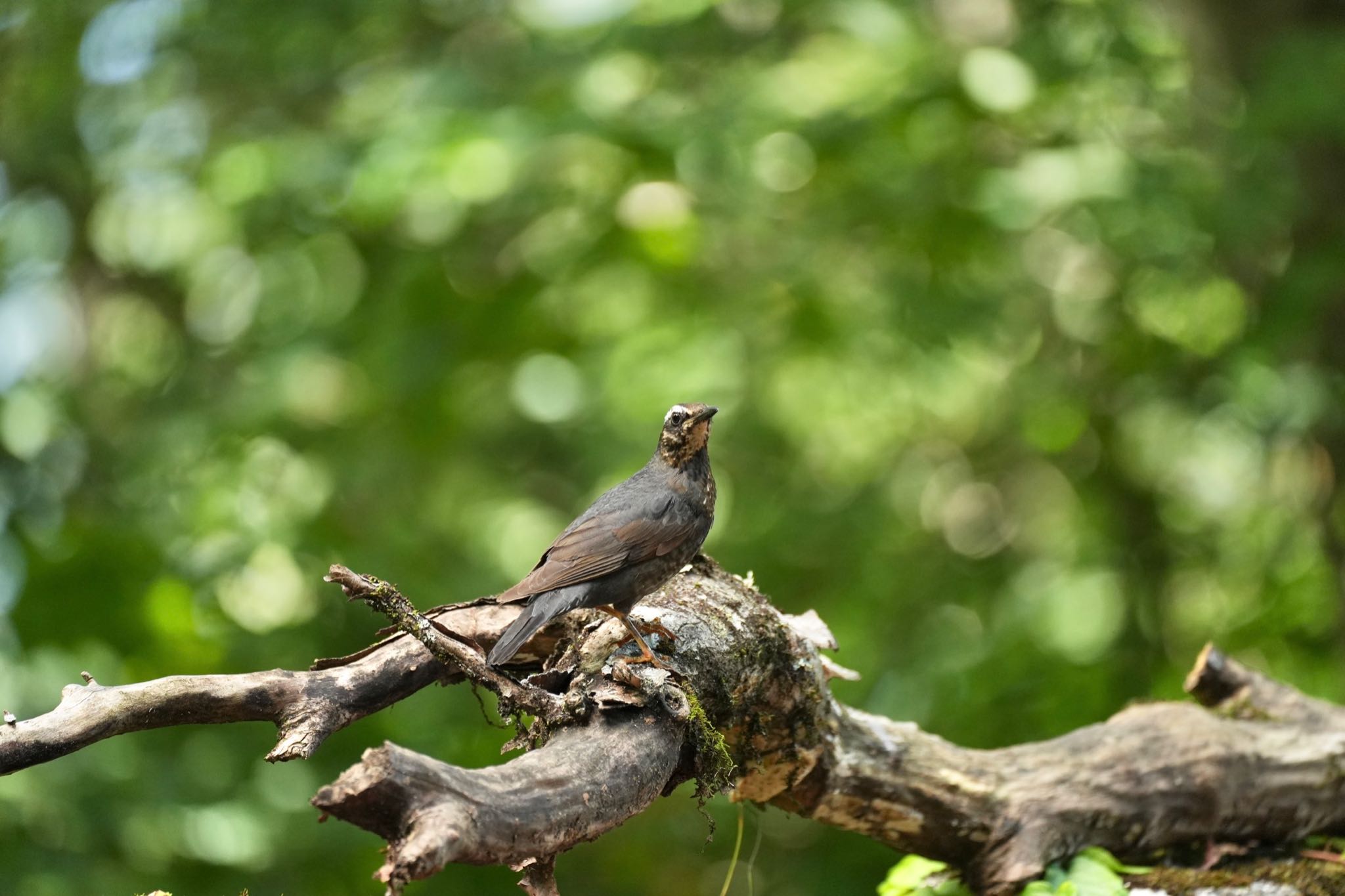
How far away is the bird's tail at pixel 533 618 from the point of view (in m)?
2.99

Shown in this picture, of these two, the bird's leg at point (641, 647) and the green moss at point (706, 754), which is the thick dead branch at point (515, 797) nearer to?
the green moss at point (706, 754)

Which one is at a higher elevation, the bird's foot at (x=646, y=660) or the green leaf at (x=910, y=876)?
the bird's foot at (x=646, y=660)

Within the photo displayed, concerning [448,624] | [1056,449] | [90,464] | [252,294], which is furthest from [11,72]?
[1056,449]

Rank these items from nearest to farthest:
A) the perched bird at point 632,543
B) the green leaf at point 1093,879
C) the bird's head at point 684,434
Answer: the perched bird at point 632,543
the green leaf at point 1093,879
the bird's head at point 684,434

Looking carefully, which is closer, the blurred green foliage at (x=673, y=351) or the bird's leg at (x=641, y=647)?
the bird's leg at (x=641, y=647)

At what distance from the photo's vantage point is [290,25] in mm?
6156

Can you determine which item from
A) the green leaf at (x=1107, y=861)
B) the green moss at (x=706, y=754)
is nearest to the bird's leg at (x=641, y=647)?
the green moss at (x=706, y=754)

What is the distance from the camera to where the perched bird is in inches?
127

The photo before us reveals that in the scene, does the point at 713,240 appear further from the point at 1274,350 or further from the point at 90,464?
the point at 90,464

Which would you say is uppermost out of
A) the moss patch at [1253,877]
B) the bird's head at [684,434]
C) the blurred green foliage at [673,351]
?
the blurred green foliage at [673,351]

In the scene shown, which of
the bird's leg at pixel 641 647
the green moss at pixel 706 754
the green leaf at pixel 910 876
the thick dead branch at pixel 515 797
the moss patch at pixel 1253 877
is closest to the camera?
the thick dead branch at pixel 515 797

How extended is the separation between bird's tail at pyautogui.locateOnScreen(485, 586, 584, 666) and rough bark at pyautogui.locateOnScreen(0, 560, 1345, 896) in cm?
14

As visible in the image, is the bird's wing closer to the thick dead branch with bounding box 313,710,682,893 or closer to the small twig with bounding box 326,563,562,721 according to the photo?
the small twig with bounding box 326,563,562,721

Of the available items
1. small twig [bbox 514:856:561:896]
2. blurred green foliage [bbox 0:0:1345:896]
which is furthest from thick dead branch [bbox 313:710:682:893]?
blurred green foliage [bbox 0:0:1345:896]
